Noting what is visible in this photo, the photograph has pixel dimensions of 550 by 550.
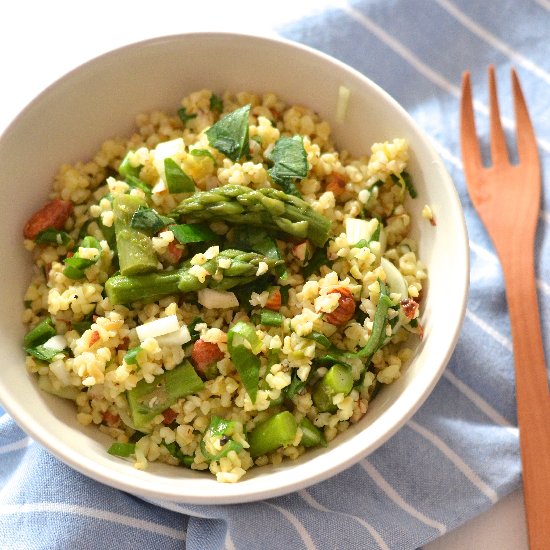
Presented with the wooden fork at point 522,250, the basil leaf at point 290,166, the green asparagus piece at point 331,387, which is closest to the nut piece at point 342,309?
the green asparagus piece at point 331,387

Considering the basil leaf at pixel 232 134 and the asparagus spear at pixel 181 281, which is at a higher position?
the basil leaf at pixel 232 134

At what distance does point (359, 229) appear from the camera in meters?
2.20

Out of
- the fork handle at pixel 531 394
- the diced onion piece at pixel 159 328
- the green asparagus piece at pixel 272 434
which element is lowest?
the fork handle at pixel 531 394

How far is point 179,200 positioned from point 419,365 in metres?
0.87

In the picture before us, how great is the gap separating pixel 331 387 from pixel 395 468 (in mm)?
540

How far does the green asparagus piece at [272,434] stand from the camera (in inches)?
77.5

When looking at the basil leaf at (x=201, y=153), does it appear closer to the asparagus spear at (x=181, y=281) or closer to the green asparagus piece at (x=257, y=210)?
the green asparagus piece at (x=257, y=210)

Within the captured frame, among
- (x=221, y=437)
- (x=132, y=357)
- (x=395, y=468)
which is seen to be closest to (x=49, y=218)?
(x=132, y=357)

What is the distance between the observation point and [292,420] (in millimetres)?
2000

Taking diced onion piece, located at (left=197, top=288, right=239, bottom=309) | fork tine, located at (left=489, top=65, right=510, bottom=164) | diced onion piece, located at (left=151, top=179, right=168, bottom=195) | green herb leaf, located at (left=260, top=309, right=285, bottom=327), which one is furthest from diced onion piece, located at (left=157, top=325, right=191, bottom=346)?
fork tine, located at (left=489, top=65, right=510, bottom=164)

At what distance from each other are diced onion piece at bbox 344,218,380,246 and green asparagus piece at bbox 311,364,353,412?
399 millimetres

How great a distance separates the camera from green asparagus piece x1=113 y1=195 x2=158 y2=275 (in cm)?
207

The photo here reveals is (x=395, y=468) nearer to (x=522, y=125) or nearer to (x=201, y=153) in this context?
(x=201, y=153)

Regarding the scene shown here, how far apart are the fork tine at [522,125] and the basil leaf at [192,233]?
1.30m
